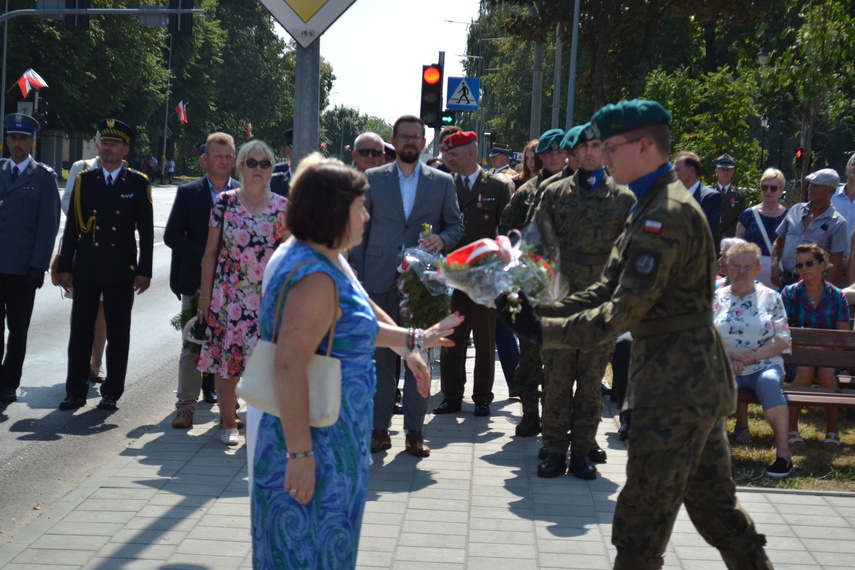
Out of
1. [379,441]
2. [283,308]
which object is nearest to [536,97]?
[379,441]

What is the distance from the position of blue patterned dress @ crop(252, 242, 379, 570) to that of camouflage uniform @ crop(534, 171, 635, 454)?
3573 millimetres

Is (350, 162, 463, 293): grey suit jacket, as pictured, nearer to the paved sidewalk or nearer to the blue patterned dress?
the paved sidewalk

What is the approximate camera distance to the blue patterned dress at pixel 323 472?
352 cm

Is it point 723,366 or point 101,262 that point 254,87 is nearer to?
point 101,262

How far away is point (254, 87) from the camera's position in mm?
82312

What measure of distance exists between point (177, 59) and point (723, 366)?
69.9m

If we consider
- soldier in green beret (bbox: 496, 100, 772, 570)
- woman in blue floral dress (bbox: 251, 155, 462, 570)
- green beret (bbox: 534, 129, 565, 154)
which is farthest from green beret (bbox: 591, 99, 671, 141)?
green beret (bbox: 534, 129, 565, 154)

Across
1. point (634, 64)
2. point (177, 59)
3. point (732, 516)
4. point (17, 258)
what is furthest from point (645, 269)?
point (177, 59)

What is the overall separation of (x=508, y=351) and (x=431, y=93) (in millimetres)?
7777

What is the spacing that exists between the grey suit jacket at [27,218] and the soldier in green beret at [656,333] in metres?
5.96

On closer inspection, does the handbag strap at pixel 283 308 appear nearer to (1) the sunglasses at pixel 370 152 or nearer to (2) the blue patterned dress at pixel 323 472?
(2) the blue patterned dress at pixel 323 472

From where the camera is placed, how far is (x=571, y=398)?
724 cm

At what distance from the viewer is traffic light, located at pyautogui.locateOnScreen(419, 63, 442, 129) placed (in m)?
16.6

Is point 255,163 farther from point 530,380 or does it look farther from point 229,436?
point 530,380
